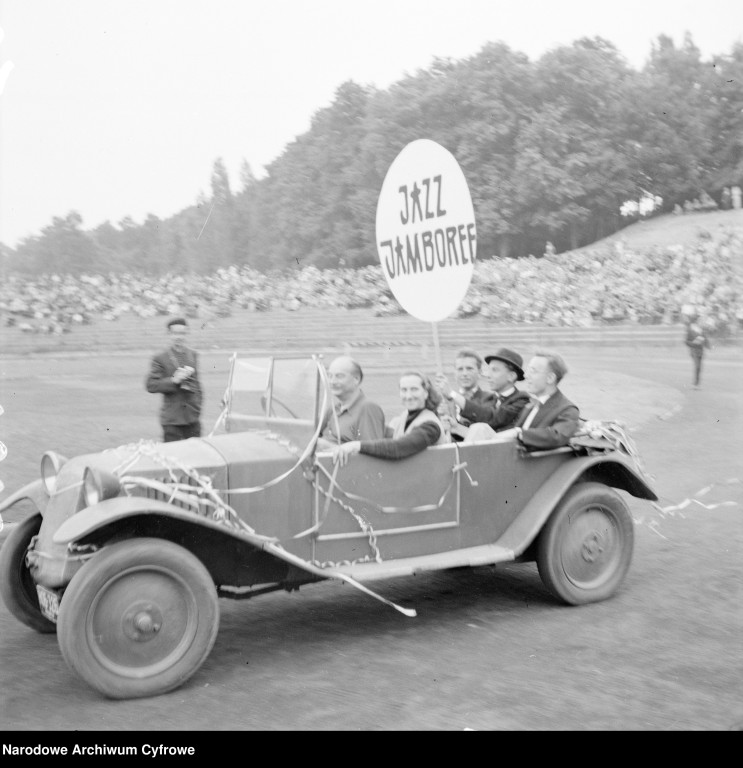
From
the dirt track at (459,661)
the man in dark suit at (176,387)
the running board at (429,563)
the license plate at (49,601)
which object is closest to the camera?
the dirt track at (459,661)

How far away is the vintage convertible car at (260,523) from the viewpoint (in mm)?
3562

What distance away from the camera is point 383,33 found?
8180 mm

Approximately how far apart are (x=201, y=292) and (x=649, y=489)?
15.8ft

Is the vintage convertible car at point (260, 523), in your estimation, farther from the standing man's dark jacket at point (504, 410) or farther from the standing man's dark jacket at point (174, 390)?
the standing man's dark jacket at point (174, 390)

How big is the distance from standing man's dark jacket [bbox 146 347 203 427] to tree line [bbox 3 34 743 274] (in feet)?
4.64

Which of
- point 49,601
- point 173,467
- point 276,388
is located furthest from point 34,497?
point 276,388

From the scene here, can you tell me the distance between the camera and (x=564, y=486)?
15.9 ft

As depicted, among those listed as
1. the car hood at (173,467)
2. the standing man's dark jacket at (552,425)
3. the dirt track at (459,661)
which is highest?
the standing man's dark jacket at (552,425)

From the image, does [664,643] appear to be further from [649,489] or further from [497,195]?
[497,195]

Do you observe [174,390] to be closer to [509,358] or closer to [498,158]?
[509,358]

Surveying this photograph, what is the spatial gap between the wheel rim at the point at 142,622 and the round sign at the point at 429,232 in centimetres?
351

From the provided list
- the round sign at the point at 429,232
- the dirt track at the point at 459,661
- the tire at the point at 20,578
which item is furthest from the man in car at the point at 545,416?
the tire at the point at 20,578
